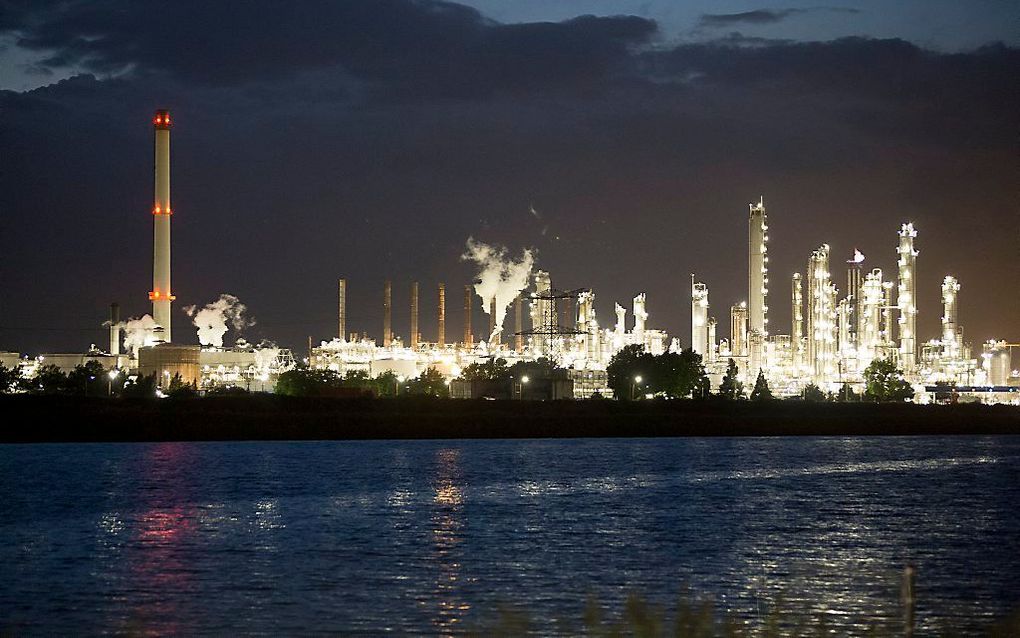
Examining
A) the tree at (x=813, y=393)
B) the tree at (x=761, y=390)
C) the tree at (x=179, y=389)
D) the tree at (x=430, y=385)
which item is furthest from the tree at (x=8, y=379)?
the tree at (x=813, y=393)

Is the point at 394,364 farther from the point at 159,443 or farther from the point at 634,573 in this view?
the point at 634,573

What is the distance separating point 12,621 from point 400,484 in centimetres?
3071

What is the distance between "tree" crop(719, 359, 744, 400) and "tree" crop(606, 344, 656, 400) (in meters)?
6.11

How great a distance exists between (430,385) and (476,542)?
3152 inches

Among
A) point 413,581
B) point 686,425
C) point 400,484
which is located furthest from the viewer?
point 686,425

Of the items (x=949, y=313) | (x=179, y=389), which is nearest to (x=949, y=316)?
(x=949, y=313)

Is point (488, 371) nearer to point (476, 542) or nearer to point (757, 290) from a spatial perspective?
point (757, 290)

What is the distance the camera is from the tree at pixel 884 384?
116 metres

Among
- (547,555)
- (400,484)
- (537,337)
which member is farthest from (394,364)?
(547,555)

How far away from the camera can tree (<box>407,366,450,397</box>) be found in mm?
110213

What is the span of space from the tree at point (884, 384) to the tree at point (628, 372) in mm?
18728

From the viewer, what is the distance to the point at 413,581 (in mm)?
24828

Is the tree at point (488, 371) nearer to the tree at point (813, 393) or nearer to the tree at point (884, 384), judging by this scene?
the tree at point (813, 393)

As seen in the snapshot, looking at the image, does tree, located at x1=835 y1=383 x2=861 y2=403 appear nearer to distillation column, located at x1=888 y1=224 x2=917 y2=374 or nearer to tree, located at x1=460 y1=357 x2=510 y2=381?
distillation column, located at x1=888 y1=224 x2=917 y2=374
